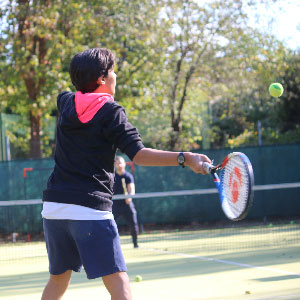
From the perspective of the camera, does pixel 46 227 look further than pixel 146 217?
No

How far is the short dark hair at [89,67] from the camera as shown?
10.3 feet

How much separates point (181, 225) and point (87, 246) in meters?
10.9

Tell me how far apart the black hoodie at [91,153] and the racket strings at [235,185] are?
0.55 meters

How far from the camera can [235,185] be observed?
10.9 feet

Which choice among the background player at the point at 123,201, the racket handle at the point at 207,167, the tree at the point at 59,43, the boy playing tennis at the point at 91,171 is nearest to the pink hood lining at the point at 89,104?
the boy playing tennis at the point at 91,171

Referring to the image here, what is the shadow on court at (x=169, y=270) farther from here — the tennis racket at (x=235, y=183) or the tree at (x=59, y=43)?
the tree at (x=59, y=43)

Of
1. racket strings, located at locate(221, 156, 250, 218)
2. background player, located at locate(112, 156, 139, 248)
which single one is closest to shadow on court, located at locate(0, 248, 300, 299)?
background player, located at locate(112, 156, 139, 248)

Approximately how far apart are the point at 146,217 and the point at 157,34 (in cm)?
498

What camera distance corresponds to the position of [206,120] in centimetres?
2448

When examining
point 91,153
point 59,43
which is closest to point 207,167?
point 91,153

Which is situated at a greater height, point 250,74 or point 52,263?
point 250,74

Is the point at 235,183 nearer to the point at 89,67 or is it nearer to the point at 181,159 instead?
the point at 181,159

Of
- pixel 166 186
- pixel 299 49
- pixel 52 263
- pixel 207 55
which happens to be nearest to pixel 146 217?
pixel 166 186

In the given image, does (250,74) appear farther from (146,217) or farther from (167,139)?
(146,217)
